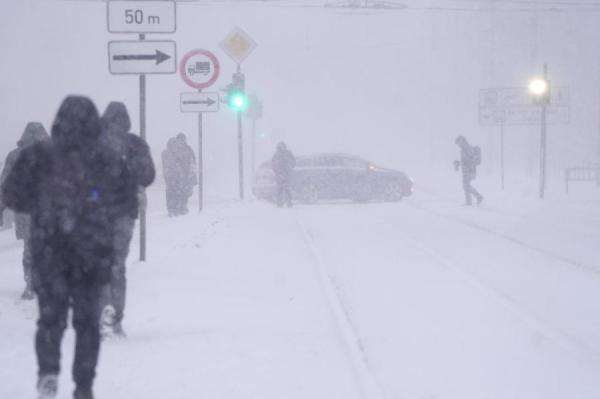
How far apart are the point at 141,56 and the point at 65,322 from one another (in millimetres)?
6171

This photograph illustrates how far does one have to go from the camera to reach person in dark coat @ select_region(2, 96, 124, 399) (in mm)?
4875

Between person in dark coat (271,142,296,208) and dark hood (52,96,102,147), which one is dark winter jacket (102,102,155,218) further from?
person in dark coat (271,142,296,208)

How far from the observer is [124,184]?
17.3 feet

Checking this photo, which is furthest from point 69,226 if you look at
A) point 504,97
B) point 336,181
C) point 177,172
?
point 504,97

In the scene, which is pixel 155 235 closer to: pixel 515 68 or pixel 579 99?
pixel 579 99

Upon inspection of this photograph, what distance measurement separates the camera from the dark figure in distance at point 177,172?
19.9 metres

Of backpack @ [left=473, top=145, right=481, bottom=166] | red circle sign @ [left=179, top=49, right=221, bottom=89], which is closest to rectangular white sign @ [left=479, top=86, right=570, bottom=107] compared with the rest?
backpack @ [left=473, top=145, right=481, bottom=166]

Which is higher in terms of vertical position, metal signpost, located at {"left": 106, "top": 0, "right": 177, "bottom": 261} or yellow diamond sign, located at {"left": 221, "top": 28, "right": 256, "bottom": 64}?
yellow diamond sign, located at {"left": 221, "top": 28, "right": 256, "bottom": 64}

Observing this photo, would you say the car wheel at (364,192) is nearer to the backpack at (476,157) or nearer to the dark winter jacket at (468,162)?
the dark winter jacket at (468,162)

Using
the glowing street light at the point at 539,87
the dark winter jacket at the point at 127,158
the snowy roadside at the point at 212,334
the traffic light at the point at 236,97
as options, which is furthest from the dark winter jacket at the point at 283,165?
the dark winter jacket at the point at 127,158

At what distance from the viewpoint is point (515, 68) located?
239 feet

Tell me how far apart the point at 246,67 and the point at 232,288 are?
98.5 meters

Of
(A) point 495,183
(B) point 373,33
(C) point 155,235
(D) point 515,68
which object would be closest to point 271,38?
(B) point 373,33

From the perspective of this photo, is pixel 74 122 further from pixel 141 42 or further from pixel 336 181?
pixel 336 181
